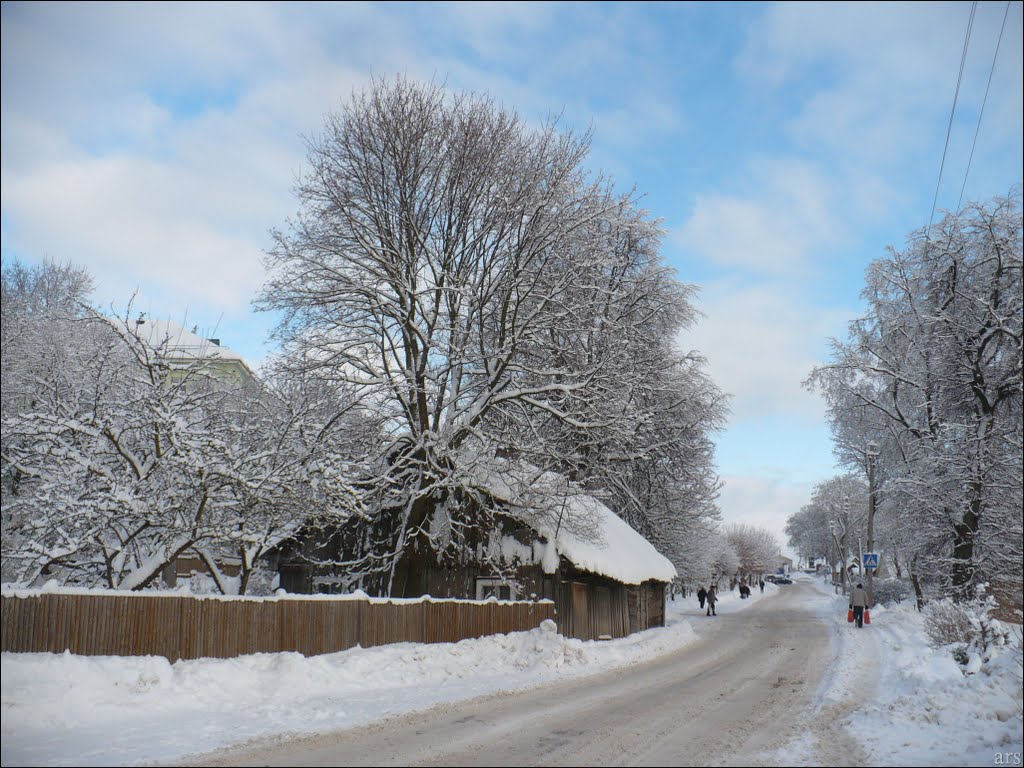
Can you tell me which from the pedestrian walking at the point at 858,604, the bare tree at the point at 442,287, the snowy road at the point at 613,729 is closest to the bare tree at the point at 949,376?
the pedestrian walking at the point at 858,604

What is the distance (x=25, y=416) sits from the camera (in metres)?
11.8

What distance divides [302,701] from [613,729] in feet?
14.8

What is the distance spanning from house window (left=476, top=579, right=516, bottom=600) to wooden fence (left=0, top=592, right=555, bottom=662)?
12.3 ft

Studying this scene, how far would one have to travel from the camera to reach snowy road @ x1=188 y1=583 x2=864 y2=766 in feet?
26.8

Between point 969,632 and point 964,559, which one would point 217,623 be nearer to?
point 969,632

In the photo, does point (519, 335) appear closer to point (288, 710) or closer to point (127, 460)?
point (127, 460)

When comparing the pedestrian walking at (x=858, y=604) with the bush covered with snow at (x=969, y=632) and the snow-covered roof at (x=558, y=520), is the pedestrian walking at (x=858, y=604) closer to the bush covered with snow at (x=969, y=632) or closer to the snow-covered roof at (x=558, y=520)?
the snow-covered roof at (x=558, y=520)

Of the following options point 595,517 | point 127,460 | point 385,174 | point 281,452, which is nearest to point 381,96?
point 385,174

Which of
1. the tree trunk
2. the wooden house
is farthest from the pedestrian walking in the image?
the wooden house

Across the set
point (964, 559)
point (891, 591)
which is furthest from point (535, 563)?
point (891, 591)

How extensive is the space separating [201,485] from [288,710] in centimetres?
454

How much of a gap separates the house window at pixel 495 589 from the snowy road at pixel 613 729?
582cm

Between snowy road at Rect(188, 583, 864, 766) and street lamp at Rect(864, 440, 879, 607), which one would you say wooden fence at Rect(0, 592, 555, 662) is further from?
street lamp at Rect(864, 440, 879, 607)

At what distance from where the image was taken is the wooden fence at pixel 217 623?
9891mm
